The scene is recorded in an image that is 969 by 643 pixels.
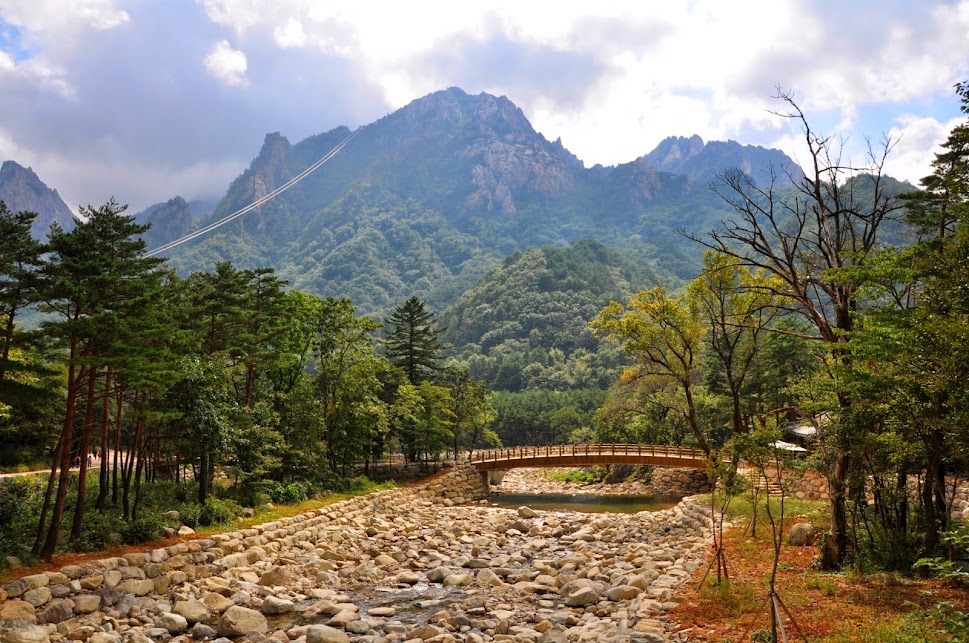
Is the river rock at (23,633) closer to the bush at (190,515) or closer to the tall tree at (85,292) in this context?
the tall tree at (85,292)

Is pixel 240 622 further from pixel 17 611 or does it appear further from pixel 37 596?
pixel 17 611

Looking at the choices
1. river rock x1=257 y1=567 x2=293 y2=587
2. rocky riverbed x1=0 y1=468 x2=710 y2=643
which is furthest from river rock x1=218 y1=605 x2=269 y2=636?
river rock x1=257 y1=567 x2=293 y2=587

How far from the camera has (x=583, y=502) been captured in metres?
42.0

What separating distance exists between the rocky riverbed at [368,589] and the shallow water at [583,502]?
1260 cm

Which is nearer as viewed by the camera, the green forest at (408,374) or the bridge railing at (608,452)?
the green forest at (408,374)

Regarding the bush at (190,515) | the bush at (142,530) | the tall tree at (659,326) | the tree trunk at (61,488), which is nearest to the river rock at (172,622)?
the tree trunk at (61,488)

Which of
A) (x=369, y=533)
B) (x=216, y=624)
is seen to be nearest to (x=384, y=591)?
(x=216, y=624)

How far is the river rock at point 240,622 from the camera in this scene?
538 inches

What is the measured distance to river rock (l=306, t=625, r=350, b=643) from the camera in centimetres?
1280

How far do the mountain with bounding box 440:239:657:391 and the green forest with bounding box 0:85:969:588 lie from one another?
175 feet

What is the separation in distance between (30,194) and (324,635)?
717 ft

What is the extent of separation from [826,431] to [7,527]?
18.6 meters

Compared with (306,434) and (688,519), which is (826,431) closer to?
(688,519)

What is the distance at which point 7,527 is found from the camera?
49.1 ft
